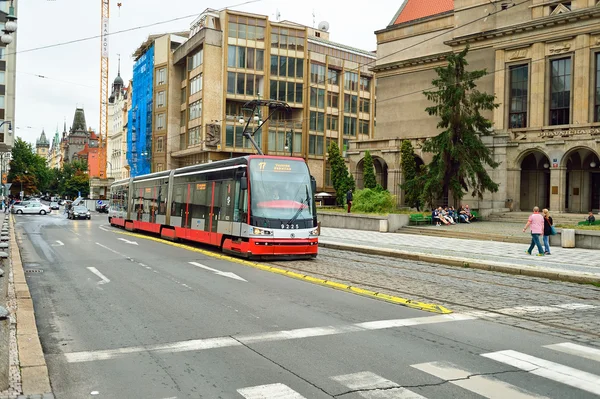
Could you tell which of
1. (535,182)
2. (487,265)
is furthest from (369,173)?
(487,265)

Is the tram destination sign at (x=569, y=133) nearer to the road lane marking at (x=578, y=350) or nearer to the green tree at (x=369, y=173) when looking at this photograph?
the green tree at (x=369, y=173)

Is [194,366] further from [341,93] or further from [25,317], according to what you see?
[341,93]

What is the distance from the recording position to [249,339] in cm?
738

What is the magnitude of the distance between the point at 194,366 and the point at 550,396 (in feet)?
11.8

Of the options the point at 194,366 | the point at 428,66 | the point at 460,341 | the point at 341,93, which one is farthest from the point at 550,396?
the point at 341,93

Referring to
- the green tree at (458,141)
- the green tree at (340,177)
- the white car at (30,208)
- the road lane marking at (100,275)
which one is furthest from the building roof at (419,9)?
the road lane marking at (100,275)

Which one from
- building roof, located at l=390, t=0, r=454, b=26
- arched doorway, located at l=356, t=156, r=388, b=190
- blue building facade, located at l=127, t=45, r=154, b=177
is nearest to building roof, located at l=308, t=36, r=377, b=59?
building roof, located at l=390, t=0, r=454, b=26

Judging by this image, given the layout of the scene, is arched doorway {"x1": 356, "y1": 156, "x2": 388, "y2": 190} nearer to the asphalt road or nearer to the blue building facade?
the blue building facade

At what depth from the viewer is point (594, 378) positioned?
5828mm

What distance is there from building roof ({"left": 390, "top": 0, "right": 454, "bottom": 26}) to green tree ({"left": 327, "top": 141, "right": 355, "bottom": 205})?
1649 cm

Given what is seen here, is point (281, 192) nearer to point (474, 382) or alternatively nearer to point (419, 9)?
point (474, 382)


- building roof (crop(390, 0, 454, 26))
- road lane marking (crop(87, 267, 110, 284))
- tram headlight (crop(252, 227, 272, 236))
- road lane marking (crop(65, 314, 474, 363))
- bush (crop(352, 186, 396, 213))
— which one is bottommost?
road lane marking (crop(87, 267, 110, 284))

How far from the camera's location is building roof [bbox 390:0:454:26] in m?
56.8

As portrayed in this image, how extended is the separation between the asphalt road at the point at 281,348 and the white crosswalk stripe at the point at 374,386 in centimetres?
2
